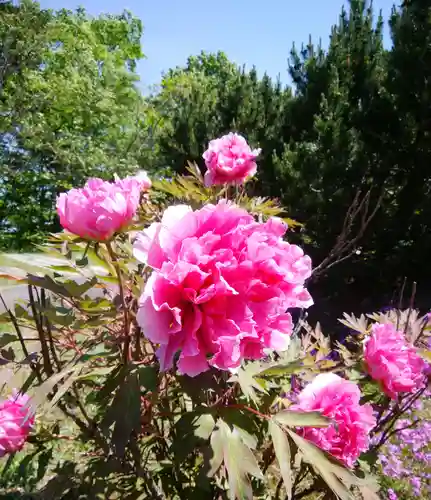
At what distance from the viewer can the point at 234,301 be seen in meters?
0.66

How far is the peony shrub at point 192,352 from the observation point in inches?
25.6

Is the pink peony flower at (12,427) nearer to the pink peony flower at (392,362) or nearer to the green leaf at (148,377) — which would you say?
the green leaf at (148,377)

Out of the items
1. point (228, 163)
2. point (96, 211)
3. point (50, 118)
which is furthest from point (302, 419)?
point (50, 118)

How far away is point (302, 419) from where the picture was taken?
846 millimetres

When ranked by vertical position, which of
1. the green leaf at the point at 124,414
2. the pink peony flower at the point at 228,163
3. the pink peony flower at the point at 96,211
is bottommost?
the green leaf at the point at 124,414

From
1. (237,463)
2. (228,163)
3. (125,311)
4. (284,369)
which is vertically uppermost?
(228,163)

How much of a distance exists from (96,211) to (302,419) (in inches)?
21.6

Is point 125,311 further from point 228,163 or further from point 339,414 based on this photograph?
point 228,163

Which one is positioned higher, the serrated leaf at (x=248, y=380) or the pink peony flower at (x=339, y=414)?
the serrated leaf at (x=248, y=380)

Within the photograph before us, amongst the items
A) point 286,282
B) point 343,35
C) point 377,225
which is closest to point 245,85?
point 343,35

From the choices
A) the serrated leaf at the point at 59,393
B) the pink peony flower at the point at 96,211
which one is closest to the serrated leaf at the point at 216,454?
the serrated leaf at the point at 59,393

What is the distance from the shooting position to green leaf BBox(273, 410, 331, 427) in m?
0.82

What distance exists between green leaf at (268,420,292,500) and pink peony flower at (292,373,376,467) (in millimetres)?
109

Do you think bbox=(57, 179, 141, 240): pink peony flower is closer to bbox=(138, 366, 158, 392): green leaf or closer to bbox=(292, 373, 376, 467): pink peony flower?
bbox=(138, 366, 158, 392): green leaf
